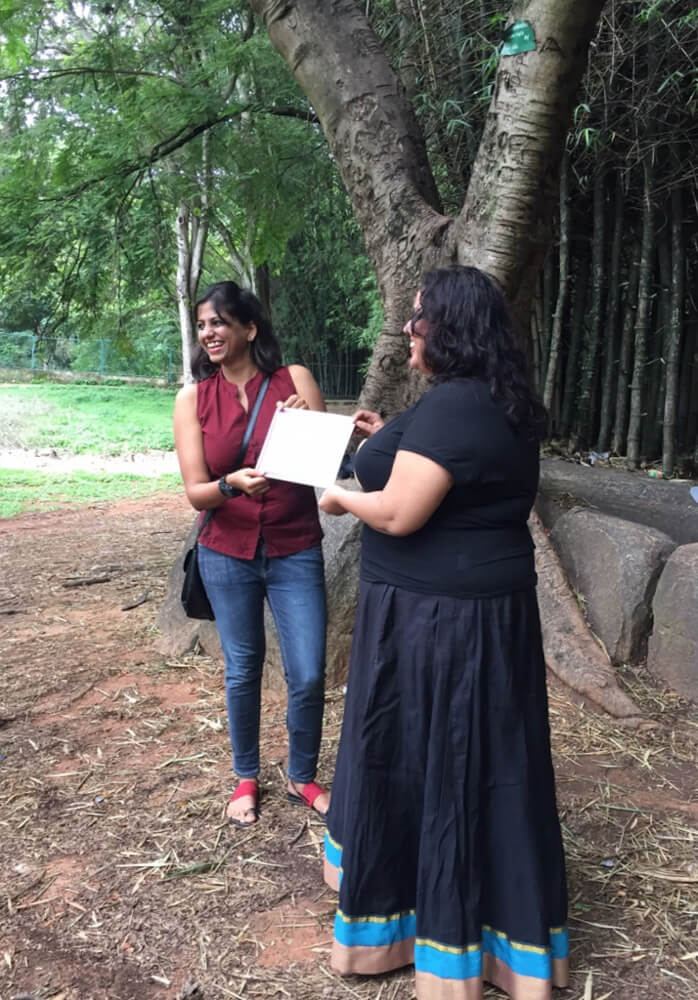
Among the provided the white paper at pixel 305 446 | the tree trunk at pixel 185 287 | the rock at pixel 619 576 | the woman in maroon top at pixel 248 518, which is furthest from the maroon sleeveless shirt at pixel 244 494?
the tree trunk at pixel 185 287

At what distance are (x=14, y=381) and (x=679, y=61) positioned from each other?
826 inches

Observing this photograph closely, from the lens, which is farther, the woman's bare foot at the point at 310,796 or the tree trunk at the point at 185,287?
the tree trunk at the point at 185,287

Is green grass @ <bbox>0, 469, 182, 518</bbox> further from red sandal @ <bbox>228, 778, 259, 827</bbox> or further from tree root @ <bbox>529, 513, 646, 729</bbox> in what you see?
red sandal @ <bbox>228, 778, 259, 827</bbox>

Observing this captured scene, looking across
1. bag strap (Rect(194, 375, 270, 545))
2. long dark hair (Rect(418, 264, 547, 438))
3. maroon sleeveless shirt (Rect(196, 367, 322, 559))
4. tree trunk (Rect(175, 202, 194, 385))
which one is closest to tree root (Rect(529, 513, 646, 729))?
maroon sleeveless shirt (Rect(196, 367, 322, 559))

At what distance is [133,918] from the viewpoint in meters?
2.30

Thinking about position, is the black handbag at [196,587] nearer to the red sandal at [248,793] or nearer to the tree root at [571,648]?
the red sandal at [248,793]

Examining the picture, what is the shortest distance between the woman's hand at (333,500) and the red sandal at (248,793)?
3.96 ft

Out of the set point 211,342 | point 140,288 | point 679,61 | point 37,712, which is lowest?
point 37,712

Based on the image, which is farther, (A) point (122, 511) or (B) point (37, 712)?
(A) point (122, 511)

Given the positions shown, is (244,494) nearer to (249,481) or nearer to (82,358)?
(249,481)

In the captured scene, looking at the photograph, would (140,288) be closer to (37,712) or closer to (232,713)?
(37,712)

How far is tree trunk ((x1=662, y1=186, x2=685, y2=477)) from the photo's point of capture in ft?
16.9

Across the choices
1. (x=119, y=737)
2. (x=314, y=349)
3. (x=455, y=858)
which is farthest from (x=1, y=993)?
(x=314, y=349)

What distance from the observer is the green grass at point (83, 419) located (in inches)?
502
